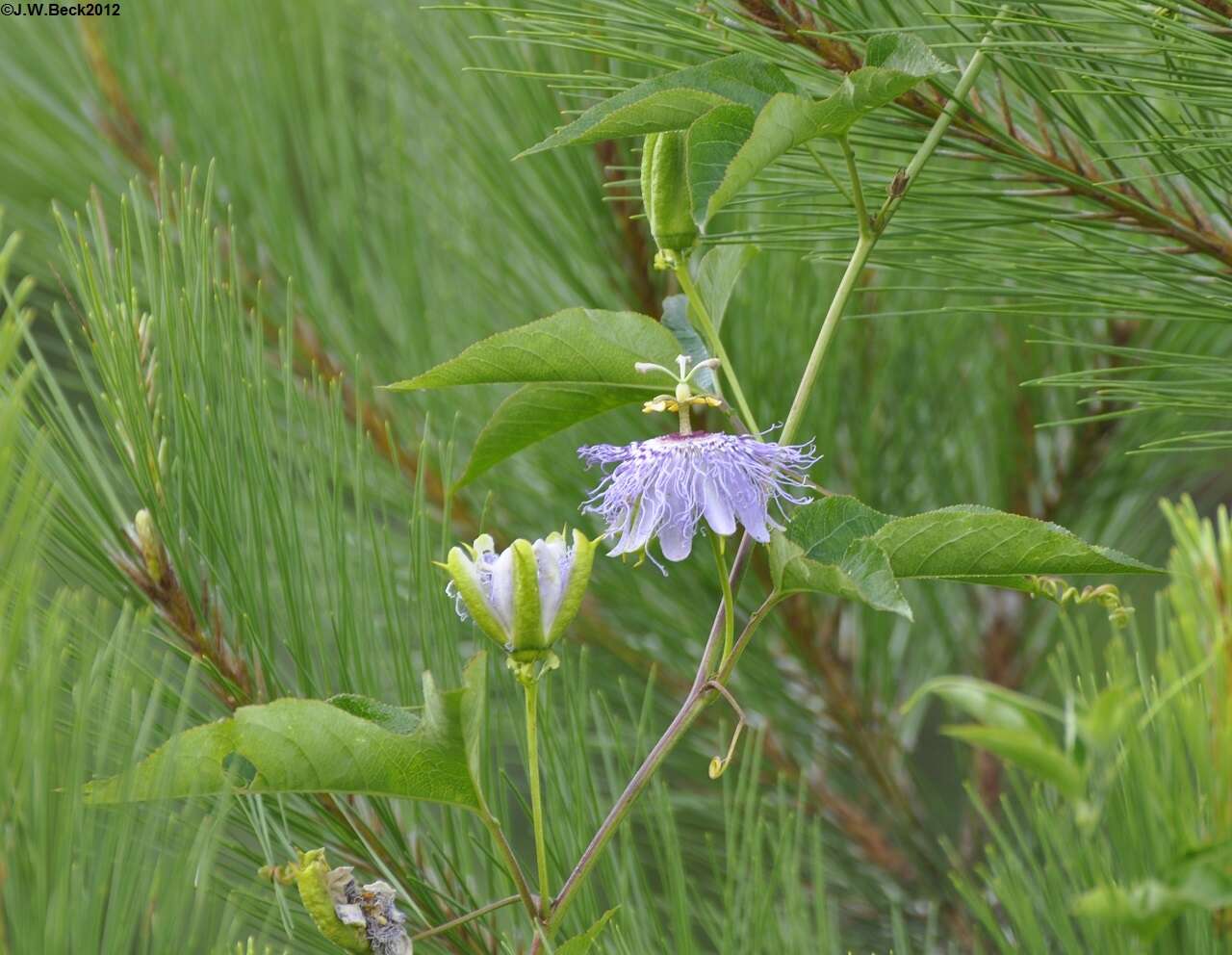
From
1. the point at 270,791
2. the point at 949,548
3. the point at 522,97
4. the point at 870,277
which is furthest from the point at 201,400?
the point at 870,277

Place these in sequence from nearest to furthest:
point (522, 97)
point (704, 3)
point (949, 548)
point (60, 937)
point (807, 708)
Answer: point (60, 937) < point (949, 548) < point (704, 3) < point (522, 97) < point (807, 708)

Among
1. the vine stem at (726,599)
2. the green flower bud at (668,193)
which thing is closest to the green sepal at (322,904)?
the vine stem at (726,599)

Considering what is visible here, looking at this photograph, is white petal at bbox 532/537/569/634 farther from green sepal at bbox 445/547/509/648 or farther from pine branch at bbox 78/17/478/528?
pine branch at bbox 78/17/478/528

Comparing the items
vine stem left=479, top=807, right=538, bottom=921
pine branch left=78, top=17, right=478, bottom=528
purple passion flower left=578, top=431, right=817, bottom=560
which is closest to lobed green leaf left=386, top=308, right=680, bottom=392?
purple passion flower left=578, top=431, right=817, bottom=560

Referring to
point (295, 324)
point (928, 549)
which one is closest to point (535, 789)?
point (928, 549)

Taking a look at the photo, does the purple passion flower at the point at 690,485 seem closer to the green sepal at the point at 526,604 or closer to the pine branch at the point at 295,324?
the green sepal at the point at 526,604

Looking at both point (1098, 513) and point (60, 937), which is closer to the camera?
point (60, 937)

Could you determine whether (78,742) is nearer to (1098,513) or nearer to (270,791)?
(270,791)
